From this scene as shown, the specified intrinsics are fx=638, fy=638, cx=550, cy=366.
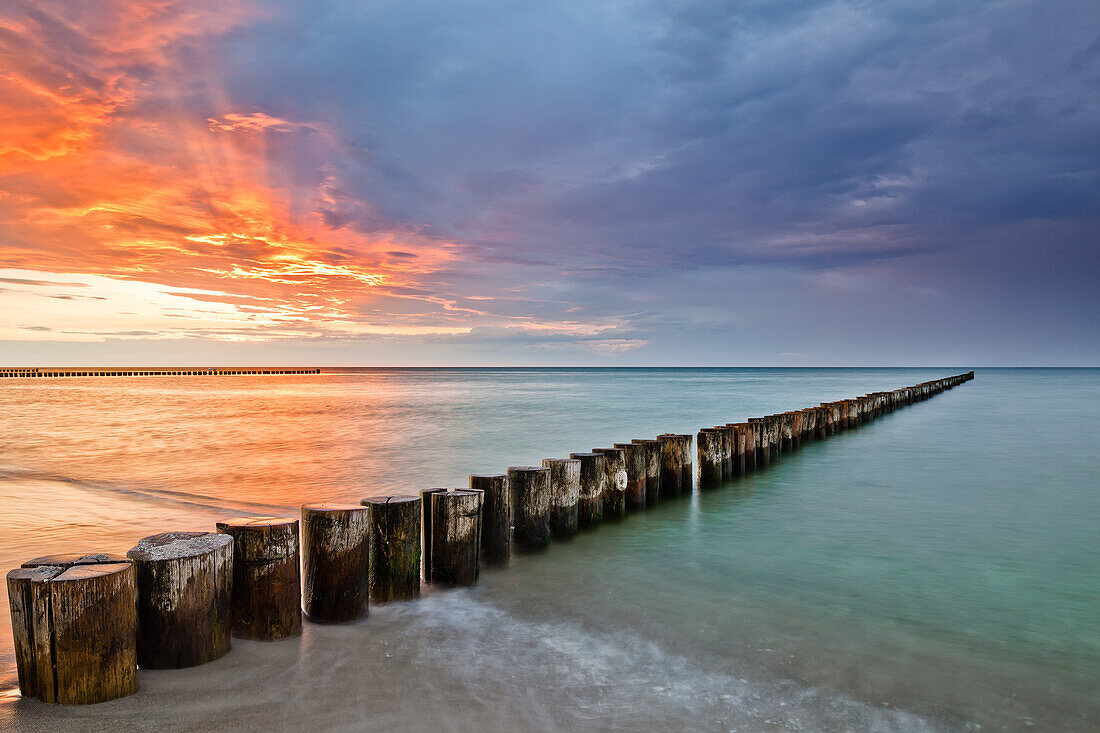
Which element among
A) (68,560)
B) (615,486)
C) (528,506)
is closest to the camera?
(68,560)

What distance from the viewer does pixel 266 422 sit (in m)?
21.1

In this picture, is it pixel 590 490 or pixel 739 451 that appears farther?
pixel 739 451

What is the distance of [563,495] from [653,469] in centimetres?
Result: 200

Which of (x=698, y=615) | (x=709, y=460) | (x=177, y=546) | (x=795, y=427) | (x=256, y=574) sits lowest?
(x=698, y=615)

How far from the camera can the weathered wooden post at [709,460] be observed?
9086 millimetres

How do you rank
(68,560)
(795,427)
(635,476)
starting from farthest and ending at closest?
(795,427) → (635,476) → (68,560)

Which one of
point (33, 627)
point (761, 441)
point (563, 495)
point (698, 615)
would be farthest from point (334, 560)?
point (761, 441)

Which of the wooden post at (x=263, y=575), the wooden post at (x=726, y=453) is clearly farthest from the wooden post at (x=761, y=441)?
the wooden post at (x=263, y=575)

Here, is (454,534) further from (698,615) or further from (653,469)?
(653,469)

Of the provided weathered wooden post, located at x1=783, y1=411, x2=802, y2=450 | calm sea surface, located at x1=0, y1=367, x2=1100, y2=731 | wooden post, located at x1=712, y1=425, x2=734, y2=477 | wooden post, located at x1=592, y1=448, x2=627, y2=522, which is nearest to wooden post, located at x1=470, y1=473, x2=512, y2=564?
calm sea surface, located at x1=0, y1=367, x2=1100, y2=731

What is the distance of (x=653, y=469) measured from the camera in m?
7.77

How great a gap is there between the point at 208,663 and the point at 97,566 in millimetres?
751

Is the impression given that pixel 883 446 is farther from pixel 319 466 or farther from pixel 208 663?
pixel 208 663

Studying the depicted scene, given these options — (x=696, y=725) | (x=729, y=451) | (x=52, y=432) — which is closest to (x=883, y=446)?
(x=729, y=451)
